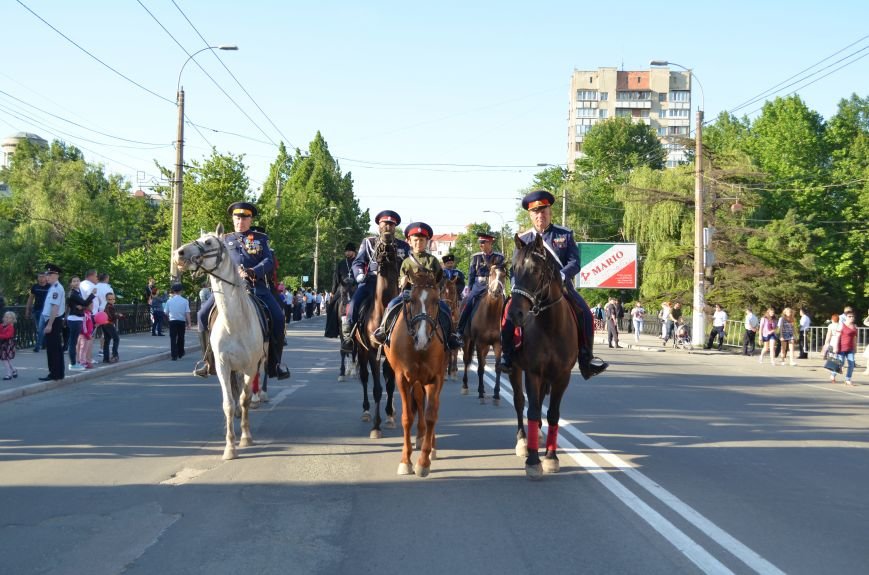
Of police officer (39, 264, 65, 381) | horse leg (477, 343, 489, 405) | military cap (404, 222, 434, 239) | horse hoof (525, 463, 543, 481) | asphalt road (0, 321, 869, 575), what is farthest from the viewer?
police officer (39, 264, 65, 381)

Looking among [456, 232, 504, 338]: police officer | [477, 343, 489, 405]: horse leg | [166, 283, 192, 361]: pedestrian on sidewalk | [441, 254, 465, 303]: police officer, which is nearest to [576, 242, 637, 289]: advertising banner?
[166, 283, 192, 361]: pedestrian on sidewalk

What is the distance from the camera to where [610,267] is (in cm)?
4728

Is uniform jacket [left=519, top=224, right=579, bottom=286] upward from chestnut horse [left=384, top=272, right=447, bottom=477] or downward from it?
upward

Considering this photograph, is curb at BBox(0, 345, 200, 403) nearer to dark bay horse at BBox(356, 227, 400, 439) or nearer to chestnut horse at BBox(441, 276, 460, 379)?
dark bay horse at BBox(356, 227, 400, 439)

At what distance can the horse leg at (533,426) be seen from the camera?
8.11 metres

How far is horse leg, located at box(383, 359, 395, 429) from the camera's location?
11047 millimetres

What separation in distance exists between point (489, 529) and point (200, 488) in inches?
110

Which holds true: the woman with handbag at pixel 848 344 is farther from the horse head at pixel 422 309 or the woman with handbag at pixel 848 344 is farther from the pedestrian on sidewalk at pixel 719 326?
the horse head at pixel 422 309

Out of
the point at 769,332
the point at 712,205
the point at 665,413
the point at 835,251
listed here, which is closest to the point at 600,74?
the point at 835,251

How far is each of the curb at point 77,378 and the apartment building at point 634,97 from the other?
411 feet

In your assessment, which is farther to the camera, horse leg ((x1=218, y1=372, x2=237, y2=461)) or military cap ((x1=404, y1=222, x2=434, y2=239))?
military cap ((x1=404, y1=222, x2=434, y2=239))

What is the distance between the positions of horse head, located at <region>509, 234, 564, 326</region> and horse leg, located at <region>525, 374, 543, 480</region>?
0.71 metres

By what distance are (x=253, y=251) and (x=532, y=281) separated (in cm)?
441

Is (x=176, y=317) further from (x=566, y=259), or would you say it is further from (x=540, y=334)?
(x=540, y=334)
